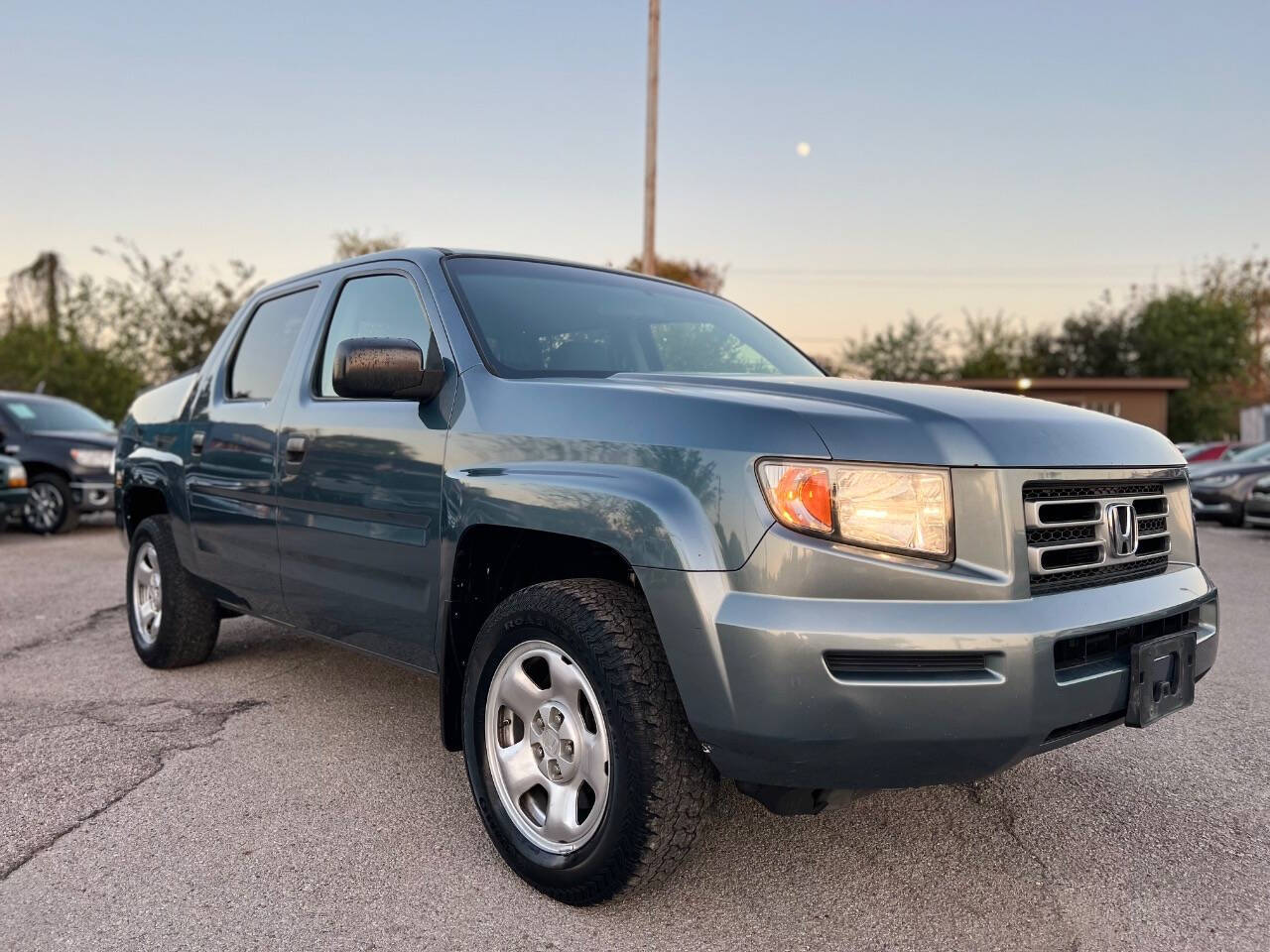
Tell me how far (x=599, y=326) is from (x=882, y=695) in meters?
1.83

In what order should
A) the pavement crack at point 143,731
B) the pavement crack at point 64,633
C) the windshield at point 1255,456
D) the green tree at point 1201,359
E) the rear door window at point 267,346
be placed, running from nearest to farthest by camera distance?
the pavement crack at point 143,731, the rear door window at point 267,346, the pavement crack at point 64,633, the windshield at point 1255,456, the green tree at point 1201,359

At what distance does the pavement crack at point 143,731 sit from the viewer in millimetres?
2976

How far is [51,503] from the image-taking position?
12125mm

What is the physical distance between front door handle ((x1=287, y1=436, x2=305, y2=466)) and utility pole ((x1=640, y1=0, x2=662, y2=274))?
42.8 ft

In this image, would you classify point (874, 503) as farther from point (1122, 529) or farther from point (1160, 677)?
point (1160, 677)

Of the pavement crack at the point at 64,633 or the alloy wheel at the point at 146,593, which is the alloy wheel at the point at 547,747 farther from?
the pavement crack at the point at 64,633

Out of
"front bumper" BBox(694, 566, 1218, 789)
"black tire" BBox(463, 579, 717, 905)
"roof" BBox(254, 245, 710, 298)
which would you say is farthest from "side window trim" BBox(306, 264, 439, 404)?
"front bumper" BBox(694, 566, 1218, 789)

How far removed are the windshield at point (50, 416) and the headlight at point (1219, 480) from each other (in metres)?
14.1

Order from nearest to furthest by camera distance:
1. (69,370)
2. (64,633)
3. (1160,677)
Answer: (1160,677), (64,633), (69,370)

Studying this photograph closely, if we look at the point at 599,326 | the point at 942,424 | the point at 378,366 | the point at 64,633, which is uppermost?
the point at 599,326

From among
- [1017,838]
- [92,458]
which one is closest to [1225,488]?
[1017,838]

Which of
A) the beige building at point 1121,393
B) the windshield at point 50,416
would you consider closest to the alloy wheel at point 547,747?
the windshield at point 50,416

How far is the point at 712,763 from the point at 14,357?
127 ft

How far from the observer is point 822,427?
7.73ft
